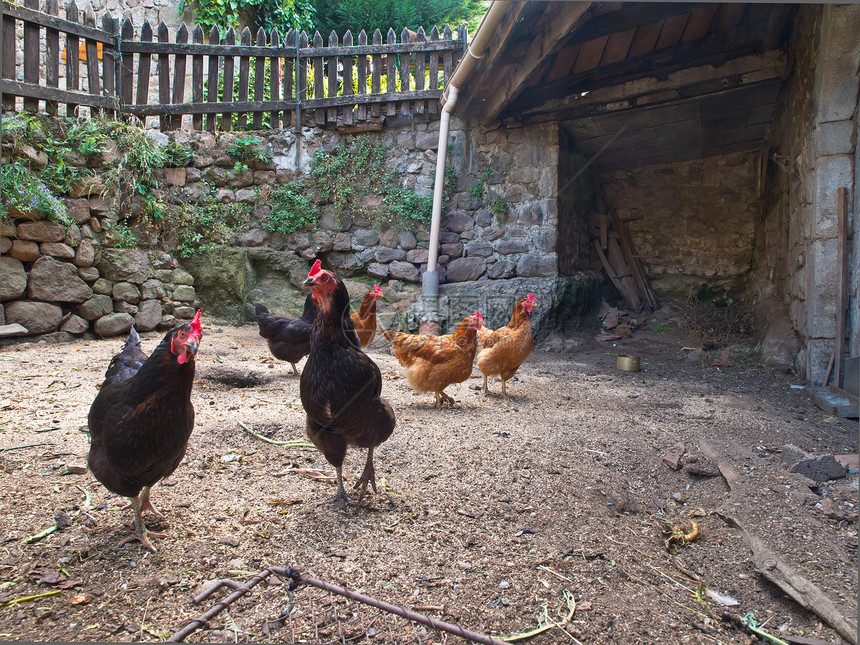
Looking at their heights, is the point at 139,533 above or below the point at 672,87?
below

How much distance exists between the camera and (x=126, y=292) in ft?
18.9

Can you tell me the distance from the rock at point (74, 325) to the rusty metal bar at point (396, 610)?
505 cm

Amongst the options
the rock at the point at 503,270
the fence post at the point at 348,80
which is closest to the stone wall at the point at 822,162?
the rock at the point at 503,270

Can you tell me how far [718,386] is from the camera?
15.5 ft

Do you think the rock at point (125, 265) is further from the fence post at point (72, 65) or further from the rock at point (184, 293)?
the fence post at point (72, 65)

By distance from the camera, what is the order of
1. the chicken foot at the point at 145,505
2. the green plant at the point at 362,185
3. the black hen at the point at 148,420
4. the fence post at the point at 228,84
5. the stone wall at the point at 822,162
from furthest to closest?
the green plant at the point at 362,185
the fence post at the point at 228,84
the stone wall at the point at 822,162
the chicken foot at the point at 145,505
the black hen at the point at 148,420

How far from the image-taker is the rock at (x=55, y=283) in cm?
511

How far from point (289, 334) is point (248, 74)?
13.9 ft

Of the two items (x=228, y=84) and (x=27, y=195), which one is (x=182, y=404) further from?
(x=228, y=84)

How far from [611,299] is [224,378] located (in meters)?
6.36

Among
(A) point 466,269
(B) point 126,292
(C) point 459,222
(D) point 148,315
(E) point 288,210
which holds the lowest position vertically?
(D) point 148,315

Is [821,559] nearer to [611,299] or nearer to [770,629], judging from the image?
[770,629]

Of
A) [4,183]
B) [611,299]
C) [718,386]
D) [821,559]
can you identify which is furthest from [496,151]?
[821,559]

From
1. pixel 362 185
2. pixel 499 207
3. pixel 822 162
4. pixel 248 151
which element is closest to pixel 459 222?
pixel 499 207
